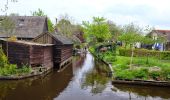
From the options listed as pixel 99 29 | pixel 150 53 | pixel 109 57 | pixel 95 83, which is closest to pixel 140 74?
pixel 95 83

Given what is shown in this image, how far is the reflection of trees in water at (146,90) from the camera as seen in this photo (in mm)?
21797

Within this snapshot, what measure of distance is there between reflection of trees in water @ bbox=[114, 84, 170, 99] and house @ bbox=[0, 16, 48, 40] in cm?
2544

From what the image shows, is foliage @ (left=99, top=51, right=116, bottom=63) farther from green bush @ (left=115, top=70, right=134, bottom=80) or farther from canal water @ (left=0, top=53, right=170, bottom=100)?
green bush @ (left=115, top=70, right=134, bottom=80)

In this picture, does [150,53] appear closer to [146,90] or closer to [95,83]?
[95,83]

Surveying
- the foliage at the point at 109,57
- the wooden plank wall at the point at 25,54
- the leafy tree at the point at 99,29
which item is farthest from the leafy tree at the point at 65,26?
the wooden plank wall at the point at 25,54

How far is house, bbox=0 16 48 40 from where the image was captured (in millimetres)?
47344

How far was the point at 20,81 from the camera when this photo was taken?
25.0 m

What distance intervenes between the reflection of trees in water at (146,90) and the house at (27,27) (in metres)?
25.4

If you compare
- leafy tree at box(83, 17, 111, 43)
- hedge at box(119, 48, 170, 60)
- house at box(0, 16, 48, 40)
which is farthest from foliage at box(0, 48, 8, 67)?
leafy tree at box(83, 17, 111, 43)

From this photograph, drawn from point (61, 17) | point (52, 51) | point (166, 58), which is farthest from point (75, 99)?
point (61, 17)

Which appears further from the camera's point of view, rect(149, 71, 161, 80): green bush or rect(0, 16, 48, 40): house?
rect(0, 16, 48, 40): house

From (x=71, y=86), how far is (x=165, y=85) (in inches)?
329

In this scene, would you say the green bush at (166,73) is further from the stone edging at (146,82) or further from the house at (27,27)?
the house at (27,27)

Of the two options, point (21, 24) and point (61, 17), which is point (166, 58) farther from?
point (61, 17)
